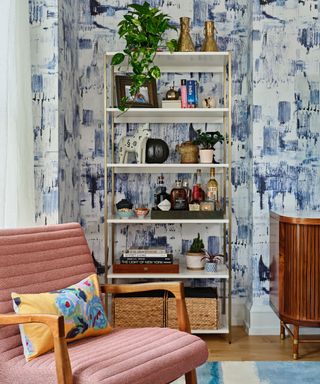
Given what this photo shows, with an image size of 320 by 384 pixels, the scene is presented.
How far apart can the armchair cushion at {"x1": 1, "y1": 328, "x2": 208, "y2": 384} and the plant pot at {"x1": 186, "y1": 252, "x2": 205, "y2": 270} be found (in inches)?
62.5

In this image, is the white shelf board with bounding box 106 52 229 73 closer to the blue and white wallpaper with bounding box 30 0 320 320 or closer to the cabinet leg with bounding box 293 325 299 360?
the blue and white wallpaper with bounding box 30 0 320 320

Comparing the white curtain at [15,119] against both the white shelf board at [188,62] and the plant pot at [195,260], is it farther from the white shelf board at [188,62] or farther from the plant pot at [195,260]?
the plant pot at [195,260]

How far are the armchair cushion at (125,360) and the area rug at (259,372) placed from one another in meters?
0.79

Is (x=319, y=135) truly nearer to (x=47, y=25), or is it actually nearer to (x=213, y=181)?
(x=213, y=181)

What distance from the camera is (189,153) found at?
4266 mm

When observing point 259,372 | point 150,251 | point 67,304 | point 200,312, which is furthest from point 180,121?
point 67,304

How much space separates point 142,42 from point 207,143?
2.56 feet

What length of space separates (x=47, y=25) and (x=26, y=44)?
0.32 metres

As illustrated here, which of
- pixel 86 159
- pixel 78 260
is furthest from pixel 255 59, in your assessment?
pixel 78 260

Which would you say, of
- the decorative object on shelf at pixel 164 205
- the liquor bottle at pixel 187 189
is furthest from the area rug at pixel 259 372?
the liquor bottle at pixel 187 189

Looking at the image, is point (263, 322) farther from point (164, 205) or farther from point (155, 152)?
point (155, 152)

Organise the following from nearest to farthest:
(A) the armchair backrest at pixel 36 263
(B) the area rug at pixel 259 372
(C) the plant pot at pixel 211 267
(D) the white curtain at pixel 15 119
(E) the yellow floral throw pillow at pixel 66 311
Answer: (E) the yellow floral throw pillow at pixel 66 311
(A) the armchair backrest at pixel 36 263
(D) the white curtain at pixel 15 119
(B) the area rug at pixel 259 372
(C) the plant pot at pixel 211 267

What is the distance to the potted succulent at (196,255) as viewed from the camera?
430cm

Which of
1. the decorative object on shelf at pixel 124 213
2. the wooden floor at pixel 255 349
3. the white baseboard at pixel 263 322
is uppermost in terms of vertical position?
the decorative object on shelf at pixel 124 213
